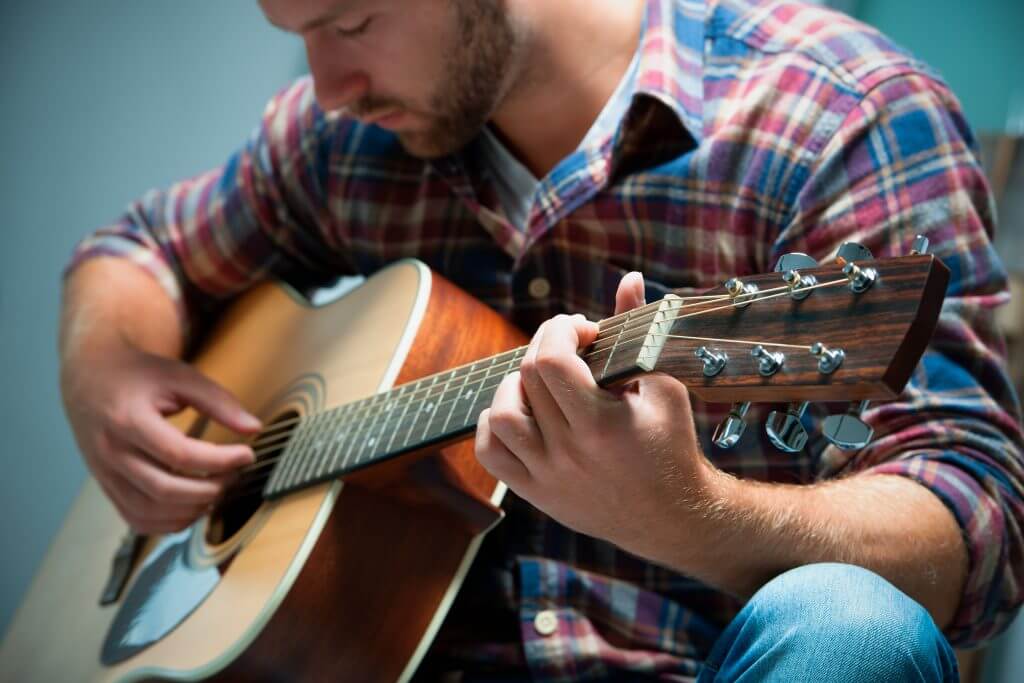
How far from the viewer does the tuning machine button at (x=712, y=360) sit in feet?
2.13

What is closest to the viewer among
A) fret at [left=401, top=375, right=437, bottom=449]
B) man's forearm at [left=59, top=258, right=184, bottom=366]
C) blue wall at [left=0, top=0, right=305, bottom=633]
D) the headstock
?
the headstock

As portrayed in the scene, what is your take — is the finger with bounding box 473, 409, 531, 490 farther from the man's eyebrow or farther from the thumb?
the man's eyebrow

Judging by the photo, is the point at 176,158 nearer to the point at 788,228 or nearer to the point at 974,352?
the point at 788,228

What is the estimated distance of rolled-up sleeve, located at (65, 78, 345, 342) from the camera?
140 cm

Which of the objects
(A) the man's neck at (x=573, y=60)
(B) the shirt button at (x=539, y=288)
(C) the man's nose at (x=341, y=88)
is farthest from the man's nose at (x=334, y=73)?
(B) the shirt button at (x=539, y=288)

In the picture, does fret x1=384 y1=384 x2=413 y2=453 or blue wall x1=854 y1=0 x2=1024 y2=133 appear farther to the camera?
blue wall x1=854 y1=0 x2=1024 y2=133

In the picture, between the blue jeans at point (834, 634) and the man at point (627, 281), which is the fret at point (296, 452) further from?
the blue jeans at point (834, 634)

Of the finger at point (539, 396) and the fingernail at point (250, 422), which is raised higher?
the finger at point (539, 396)

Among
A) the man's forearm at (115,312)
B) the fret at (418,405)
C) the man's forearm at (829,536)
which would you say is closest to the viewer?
the man's forearm at (829,536)

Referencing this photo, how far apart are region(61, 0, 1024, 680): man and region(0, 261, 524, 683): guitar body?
0.09 metres

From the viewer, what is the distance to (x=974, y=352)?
0.92m

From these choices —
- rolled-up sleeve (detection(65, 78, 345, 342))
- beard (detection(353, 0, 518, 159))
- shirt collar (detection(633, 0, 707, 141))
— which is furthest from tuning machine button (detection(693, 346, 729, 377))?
rolled-up sleeve (detection(65, 78, 345, 342))

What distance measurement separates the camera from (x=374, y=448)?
0.95m

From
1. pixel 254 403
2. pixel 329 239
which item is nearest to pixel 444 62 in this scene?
pixel 329 239
